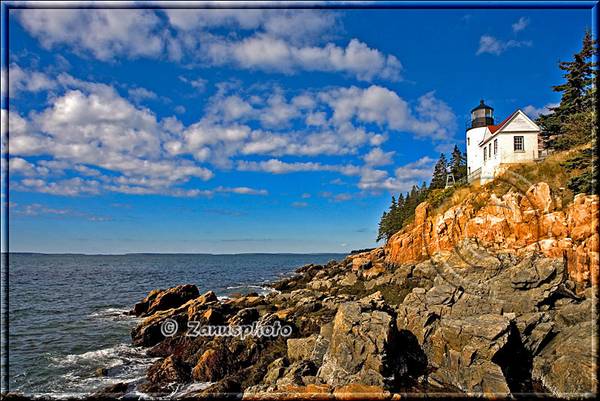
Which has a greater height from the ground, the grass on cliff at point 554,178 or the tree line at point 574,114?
the tree line at point 574,114

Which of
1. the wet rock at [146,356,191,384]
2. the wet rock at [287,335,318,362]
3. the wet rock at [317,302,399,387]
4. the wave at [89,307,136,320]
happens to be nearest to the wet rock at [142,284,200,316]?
the wave at [89,307,136,320]

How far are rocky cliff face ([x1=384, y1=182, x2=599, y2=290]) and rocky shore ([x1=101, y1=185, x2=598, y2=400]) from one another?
83 mm

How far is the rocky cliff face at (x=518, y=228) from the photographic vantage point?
13875 millimetres

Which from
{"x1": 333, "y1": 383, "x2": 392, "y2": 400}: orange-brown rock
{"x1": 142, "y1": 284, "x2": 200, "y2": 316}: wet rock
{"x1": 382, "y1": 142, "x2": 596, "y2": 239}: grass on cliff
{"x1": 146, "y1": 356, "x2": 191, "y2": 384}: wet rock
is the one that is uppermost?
{"x1": 382, "y1": 142, "x2": 596, "y2": 239}: grass on cliff

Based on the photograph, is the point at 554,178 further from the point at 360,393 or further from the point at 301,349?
the point at 360,393

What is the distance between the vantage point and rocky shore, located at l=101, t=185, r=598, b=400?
32.1 feet

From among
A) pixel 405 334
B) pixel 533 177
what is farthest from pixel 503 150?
pixel 405 334

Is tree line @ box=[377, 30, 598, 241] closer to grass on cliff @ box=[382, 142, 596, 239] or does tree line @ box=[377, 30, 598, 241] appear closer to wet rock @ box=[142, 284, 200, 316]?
grass on cliff @ box=[382, 142, 596, 239]

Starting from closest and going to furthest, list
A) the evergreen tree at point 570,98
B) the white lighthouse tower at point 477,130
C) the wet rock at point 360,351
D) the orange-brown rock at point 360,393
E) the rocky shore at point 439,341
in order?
the orange-brown rock at point 360,393
the wet rock at point 360,351
the rocky shore at point 439,341
the evergreen tree at point 570,98
the white lighthouse tower at point 477,130

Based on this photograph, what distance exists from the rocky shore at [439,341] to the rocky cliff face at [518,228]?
83 mm

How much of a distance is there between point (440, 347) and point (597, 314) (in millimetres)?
5059

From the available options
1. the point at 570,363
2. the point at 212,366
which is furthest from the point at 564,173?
the point at 212,366

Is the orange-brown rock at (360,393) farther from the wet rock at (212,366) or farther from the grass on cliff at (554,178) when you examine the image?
the grass on cliff at (554,178)

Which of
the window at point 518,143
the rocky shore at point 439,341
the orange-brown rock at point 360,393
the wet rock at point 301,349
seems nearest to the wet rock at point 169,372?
the rocky shore at point 439,341
